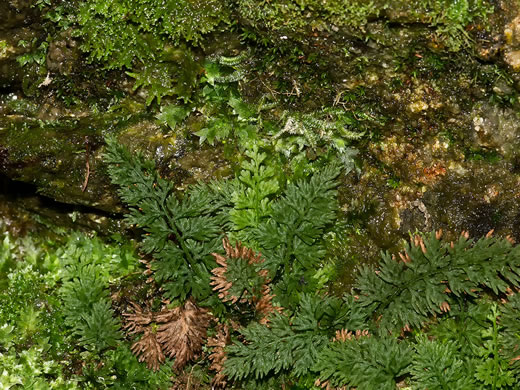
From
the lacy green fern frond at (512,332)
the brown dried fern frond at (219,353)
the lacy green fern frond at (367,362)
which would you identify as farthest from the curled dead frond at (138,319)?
the lacy green fern frond at (512,332)

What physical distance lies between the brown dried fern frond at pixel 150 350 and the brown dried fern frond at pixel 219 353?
34 cm

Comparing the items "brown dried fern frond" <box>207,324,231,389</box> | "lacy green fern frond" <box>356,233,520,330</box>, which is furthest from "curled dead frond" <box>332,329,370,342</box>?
"brown dried fern frond" <box>207,324,231,389</box>

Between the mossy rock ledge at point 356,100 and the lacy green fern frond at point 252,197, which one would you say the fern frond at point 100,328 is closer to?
the mossy rock ledge at point 356,100

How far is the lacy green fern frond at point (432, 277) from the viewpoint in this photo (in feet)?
10.3

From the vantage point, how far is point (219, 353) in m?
3.30

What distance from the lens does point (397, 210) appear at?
3.47 meters

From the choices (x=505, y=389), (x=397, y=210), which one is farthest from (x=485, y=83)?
(x=505, y=389)

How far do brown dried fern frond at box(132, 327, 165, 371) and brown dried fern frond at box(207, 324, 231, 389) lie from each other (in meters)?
0.34

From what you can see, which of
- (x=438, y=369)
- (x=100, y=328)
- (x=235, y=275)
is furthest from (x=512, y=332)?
(x=100, y=328)

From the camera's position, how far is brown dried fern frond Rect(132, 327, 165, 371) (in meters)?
3.38

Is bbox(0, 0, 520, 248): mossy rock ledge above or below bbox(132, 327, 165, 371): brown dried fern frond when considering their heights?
above

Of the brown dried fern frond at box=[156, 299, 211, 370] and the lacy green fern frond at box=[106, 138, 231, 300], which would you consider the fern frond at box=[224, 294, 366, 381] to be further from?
the lacy green fern frond at box=[106, 138, 231, 300]

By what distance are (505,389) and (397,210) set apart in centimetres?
126

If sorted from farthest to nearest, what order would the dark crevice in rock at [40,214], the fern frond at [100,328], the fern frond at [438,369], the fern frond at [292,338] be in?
the dark crevice in rock at [40,214] < the fern frond at [100,328] < the fern frond at [292,338] < the fern frond at [438,369]
